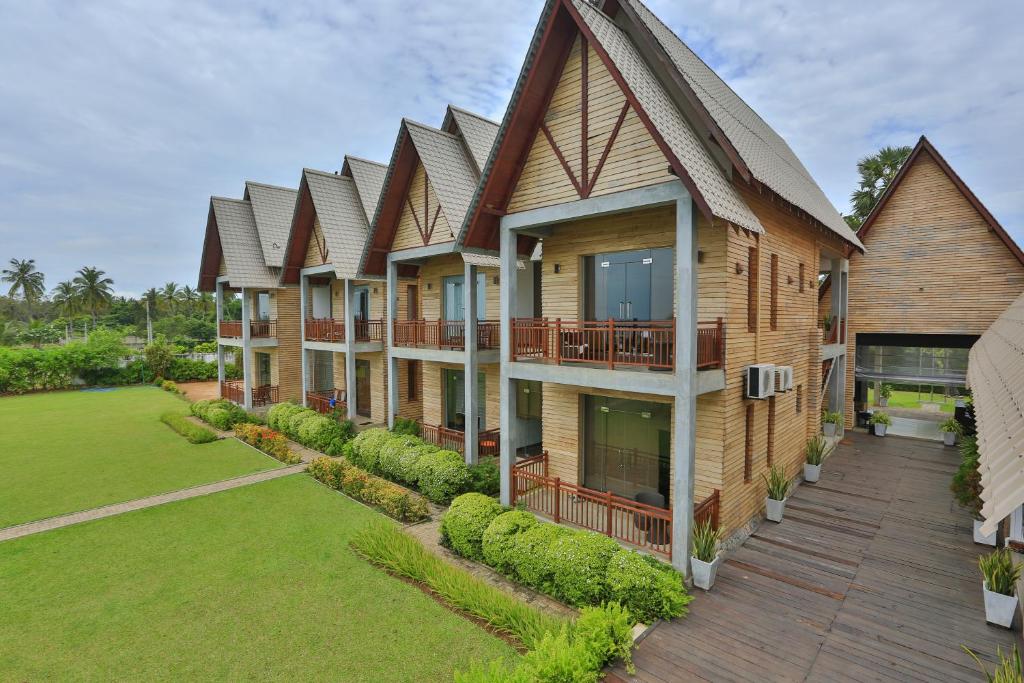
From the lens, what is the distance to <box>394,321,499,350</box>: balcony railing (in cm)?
1502

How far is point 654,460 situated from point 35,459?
21854 millimetres

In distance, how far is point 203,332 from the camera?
75.4 m

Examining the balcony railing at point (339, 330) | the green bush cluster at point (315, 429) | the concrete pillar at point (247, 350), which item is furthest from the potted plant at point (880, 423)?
the concrete pillar at point (247, 350)

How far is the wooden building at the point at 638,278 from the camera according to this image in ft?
27.7

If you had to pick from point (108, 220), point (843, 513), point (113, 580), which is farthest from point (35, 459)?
point (108, 220)

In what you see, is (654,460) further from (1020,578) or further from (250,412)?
(250,412)

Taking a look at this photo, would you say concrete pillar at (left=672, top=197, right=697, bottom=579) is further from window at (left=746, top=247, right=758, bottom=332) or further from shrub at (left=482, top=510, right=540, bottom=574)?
window at (left=746, top=247, right=758, bottom=332)

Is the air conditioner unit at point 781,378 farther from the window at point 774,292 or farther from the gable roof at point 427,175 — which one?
the gable roof at point 427,175

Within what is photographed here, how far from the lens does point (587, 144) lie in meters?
9.73

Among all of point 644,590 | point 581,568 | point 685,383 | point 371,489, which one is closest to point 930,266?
point 685,383

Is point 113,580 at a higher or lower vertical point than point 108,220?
lower

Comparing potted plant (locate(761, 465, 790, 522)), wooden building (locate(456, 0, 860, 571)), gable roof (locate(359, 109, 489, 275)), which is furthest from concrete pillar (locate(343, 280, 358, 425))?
potted plant (locate(761, 465, 790, 522))

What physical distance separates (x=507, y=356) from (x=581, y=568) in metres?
4.73

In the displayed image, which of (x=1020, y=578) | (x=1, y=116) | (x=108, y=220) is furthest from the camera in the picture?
(x=108, y=220)
